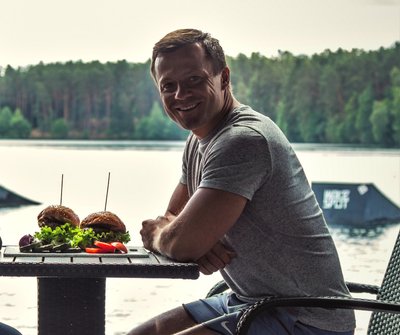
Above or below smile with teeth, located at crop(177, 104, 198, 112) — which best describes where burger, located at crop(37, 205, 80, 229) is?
below

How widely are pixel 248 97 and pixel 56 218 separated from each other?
2.07m

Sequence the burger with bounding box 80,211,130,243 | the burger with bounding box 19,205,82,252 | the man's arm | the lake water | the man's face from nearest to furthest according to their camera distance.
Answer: the man's arm < the man's face < the burger with bounding box 19,205,82,252 < the burger with bounding box 80,211,130,243 < the lake water

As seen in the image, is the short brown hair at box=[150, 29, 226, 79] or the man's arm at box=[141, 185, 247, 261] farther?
the short brown hair at box=[150, 29, 226, 79]

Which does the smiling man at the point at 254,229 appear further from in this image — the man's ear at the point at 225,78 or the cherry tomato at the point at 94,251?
the cherry tomato at the point at 94,251

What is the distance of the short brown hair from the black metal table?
0.50 metres

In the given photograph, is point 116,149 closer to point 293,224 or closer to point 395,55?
point 395,55

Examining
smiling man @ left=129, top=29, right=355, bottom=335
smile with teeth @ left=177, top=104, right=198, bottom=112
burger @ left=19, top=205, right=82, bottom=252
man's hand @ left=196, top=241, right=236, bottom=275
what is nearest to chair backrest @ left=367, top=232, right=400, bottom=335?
smiling man @ left=129, top=29, right=355, bottom=335

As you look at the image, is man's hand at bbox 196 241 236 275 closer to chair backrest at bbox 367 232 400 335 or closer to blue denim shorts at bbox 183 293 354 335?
blue denim shorts at bbox 183 293 354 335

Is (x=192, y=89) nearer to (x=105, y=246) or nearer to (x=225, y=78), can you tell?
(x=225, y=78)

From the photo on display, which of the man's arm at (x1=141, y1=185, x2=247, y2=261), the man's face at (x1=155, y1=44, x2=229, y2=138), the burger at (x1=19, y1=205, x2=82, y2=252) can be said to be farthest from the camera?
the burger at (x1=19, y1=205, x2=82, y2=252)

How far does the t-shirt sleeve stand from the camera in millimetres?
1964

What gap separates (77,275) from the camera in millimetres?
1974

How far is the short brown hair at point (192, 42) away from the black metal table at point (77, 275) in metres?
0.50

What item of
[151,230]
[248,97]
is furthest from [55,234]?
[248,97]
